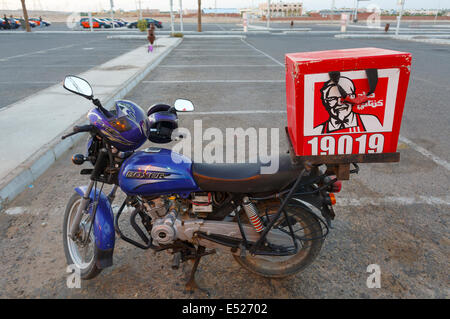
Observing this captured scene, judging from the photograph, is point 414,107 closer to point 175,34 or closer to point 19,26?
point 175,34

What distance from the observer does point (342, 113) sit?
198 cm

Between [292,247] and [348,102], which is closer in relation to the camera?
[348,102]

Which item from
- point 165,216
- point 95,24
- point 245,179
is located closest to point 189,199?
point 165,216

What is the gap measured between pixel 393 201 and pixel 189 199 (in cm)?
254

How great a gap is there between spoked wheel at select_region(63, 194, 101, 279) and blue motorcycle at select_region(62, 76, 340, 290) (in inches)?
0.5

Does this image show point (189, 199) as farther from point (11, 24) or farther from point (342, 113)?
point (11, 24)

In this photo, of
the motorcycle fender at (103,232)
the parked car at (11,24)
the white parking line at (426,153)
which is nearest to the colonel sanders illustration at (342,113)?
the motorcycle fender at (103,232)

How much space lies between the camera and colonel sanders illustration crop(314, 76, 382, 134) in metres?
1.92

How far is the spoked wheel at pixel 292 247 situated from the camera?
237 cm

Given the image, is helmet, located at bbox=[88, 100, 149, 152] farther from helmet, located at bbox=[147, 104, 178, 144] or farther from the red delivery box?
the red delivery box

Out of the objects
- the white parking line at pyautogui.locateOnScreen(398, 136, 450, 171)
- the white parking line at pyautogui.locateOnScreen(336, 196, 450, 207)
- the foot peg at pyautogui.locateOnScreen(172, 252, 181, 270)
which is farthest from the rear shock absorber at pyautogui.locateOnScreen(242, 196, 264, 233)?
the white parking line at pyautogui.locateOnScreen(398, 136, 450, 171)

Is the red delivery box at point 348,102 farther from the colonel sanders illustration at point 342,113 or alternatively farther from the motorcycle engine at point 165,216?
the motorcycle engine at point 165,216

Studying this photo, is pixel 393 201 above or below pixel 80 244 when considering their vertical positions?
below
